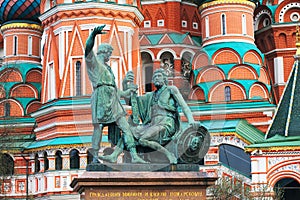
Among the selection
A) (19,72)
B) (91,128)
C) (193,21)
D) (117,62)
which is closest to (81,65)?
(117,62)

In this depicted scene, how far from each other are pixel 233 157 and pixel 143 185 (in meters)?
19.5

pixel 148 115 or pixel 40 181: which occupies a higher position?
pixel 148 115

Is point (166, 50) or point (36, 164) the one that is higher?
point (166, 50)

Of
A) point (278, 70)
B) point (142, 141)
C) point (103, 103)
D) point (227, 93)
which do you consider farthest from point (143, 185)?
point (278, 70)

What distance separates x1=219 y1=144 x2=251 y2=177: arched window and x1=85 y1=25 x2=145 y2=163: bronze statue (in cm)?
1840

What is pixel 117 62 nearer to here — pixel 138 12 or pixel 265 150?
pixel 138 12

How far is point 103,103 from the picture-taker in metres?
12.2

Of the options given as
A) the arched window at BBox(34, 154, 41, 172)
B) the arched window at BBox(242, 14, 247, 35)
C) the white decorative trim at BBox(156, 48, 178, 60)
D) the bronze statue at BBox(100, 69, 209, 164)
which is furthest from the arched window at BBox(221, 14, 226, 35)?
the bronze statue at BBox(100, 69, 209, 164)

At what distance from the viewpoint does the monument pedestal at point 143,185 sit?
455 inches

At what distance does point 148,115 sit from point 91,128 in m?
0.92

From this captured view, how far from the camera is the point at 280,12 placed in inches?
1446

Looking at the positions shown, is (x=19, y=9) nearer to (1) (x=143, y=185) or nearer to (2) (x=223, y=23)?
(2) (x=223, y=23)

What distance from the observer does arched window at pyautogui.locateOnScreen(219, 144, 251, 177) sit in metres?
30.5

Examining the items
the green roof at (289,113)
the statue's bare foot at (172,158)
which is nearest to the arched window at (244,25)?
the green roof at (289,113)
